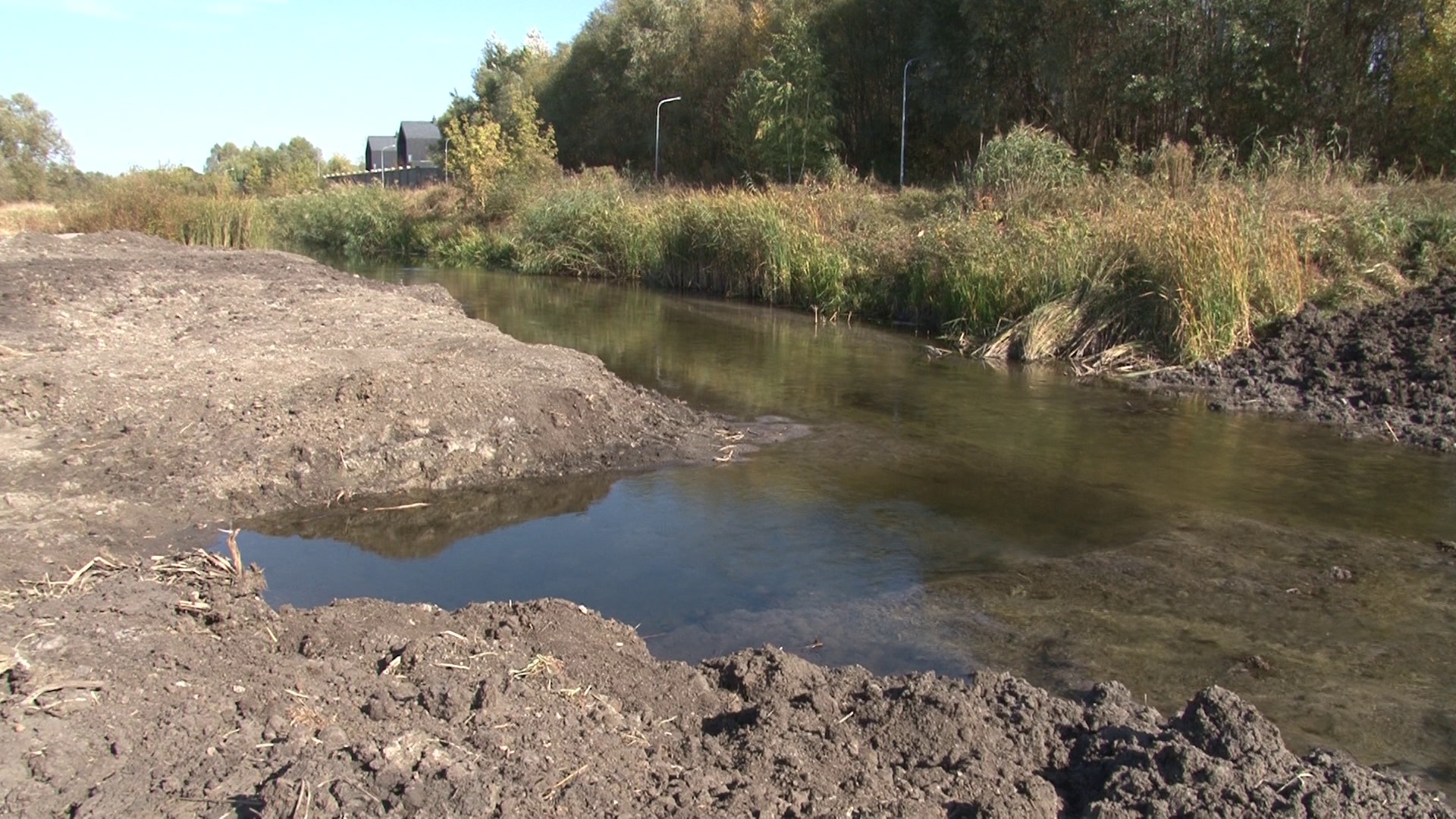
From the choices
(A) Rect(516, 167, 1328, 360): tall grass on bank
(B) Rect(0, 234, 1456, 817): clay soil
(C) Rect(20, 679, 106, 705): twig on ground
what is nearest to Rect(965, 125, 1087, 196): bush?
(A) Rect(516, 167, 1328, 360): tall grass on bank

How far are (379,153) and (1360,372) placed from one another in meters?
77.9

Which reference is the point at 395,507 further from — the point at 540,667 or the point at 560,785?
the point at 560,785

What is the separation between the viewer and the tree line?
838 inches

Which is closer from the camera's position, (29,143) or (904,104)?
(904,104)

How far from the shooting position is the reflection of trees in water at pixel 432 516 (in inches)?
289

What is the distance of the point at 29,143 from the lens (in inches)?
1900

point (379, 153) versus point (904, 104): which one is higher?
point (379, 153)

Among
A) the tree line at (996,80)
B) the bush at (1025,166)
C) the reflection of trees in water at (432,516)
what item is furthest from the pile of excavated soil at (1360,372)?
the bush at (1025,166)

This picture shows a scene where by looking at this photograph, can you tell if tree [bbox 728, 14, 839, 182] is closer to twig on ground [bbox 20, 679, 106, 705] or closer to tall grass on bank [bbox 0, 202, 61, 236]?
tall grass on bank [bbox 0, 202, 61, 236]

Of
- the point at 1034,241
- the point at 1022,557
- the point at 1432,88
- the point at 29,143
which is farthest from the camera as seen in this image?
the point at 29,143

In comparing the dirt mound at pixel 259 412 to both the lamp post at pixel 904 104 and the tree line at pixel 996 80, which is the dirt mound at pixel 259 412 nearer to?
the tree line at pixel 996 80

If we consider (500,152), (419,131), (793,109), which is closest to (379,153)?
(419,131)

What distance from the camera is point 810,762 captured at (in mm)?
3973

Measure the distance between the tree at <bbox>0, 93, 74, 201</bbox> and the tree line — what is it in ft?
59.7
